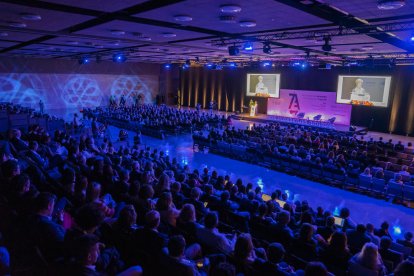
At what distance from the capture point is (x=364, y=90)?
867 inches

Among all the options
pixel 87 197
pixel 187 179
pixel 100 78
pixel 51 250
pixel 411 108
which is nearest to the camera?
pixel 51 250

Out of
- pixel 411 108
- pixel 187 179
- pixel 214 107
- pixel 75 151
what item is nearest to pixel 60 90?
pixel 214 107

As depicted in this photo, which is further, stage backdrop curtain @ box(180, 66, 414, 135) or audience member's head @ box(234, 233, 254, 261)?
stage backdrop curtain @ box(180, 66, 414, 135)

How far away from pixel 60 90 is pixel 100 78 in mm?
4166

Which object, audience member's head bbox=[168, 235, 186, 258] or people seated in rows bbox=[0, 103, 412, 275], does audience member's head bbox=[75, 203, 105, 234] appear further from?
audience member's head bbox=[168, 235, 186, 258]

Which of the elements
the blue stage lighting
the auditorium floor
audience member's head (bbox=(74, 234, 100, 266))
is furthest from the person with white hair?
audience member's head (bbox=(74, 234, 100, 266))

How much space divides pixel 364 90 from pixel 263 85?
8771mm

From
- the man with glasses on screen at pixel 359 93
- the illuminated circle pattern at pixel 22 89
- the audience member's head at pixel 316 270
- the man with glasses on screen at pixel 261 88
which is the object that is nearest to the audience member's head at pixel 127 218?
the audience member's head at pixel 316 270

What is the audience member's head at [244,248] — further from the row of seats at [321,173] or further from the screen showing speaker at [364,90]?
the screen showing speaker at [364,90]

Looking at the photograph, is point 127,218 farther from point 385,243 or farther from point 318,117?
point 318,117

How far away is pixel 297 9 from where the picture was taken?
6.50 m

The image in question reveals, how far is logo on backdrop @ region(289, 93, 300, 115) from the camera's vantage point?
2647cm

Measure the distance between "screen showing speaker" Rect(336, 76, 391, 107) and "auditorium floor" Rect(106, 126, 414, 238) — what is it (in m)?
13.5

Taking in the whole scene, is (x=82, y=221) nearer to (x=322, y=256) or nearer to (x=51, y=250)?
(x=51, y=250)
